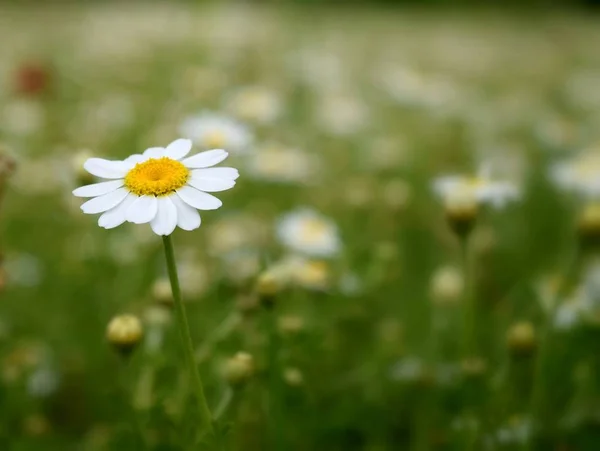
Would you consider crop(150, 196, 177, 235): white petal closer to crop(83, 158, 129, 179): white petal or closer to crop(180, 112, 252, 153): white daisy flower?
crop(83, 158, 129, 179): white petal

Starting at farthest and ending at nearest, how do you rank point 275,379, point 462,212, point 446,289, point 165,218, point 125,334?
point 446,289 → point 462,212 → point 275,379 → point 125,334 → point 165,218

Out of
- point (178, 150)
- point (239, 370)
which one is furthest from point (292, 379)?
point (178, 150)

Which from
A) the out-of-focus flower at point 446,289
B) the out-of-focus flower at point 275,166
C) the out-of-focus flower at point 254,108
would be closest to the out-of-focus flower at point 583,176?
the out-of-focus flower at point 446,289

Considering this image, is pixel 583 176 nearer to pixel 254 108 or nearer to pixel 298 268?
pixel 298 268

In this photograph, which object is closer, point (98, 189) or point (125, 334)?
point (98, 189)

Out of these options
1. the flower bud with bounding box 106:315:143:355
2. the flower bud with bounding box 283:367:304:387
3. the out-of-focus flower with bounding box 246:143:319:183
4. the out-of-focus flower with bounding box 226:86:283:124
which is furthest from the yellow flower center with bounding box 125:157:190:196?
the out-of-focus flower with bounding box 226:86:283:124

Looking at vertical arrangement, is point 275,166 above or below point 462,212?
below
